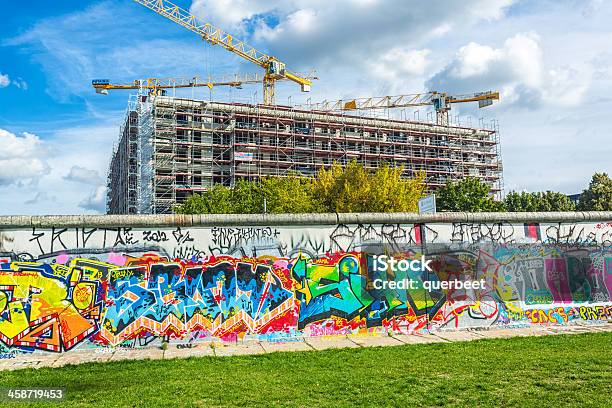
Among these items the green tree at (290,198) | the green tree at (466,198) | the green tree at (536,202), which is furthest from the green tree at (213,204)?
the green tree at (536,202)

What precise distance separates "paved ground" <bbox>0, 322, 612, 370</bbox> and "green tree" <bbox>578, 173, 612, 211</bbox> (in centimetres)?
4853

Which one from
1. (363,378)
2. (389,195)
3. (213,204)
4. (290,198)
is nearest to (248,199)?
(213,204)

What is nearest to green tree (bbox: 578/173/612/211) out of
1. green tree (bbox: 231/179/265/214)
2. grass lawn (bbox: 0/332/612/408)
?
green tree (bbox: 231/179/265/214)

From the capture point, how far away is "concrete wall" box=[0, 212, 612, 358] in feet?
30.3

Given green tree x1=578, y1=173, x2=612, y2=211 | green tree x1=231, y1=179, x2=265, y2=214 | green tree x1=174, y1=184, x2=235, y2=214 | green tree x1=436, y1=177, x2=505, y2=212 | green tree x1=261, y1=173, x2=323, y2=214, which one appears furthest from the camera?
green tree x1=578, y1=173, x2=612, y2=211

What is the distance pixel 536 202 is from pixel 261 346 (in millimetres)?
52674

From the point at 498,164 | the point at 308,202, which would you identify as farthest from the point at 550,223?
the point at 498,164

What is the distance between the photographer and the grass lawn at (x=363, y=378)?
598 centimetres

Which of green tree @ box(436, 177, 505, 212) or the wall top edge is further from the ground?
green tree @ box(436, 177, 505, 212)

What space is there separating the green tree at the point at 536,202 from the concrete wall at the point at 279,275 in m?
43.7

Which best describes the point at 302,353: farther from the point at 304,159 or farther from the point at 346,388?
the point at 304,159

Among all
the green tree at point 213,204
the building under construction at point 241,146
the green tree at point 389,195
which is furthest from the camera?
the building under construction at point 241,146

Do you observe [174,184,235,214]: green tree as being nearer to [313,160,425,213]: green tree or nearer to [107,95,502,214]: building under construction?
[313,160,425,213]: green tree

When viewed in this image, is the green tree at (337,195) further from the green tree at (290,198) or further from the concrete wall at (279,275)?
the concrete wall at (279,275)
